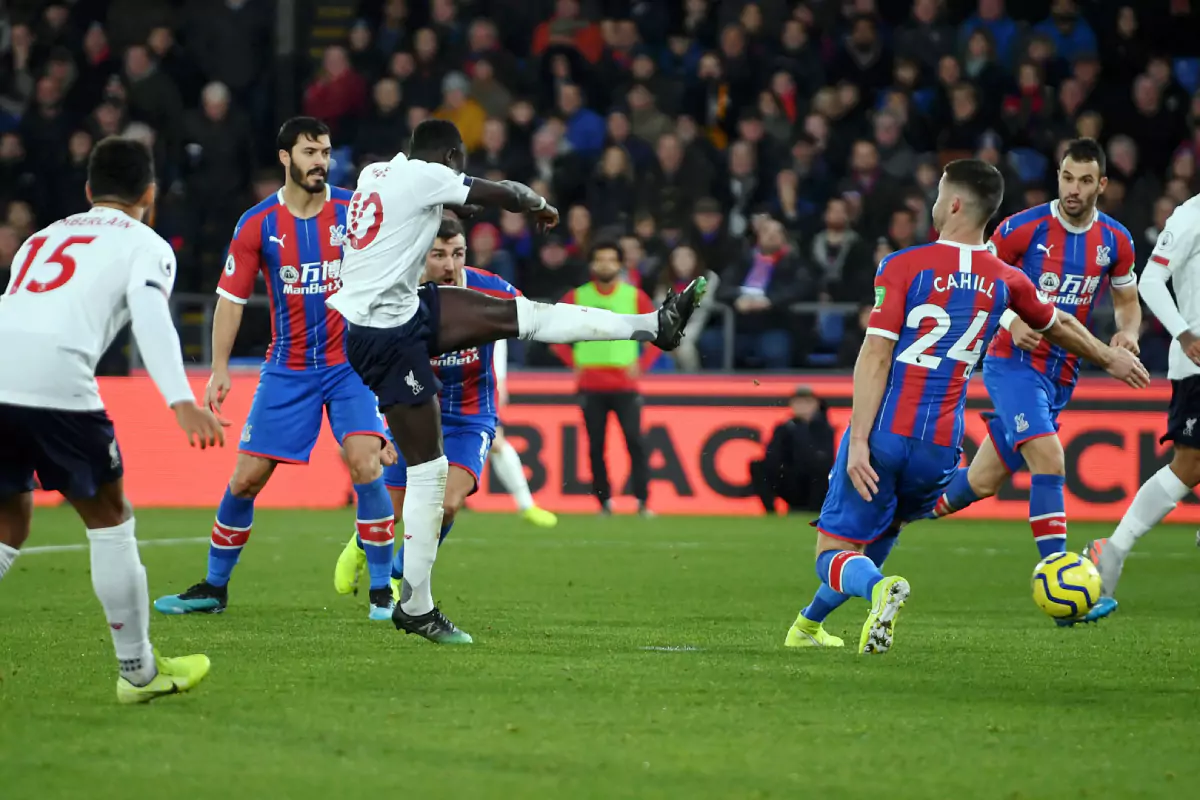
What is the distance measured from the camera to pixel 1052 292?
9344 millimetres

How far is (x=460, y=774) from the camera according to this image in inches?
179

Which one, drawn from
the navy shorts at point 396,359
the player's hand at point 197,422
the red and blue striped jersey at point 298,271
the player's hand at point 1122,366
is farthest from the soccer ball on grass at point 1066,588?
the player's hand at point 197,422

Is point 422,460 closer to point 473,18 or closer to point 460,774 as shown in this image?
point 460,774

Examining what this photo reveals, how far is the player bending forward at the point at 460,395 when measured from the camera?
8.62 metres

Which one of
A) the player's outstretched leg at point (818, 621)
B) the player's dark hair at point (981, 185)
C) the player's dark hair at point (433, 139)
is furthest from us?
the player's outstretched leg at point (818, 621)

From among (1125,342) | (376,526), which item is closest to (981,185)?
(1125,342)

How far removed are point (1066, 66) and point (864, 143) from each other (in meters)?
2.63

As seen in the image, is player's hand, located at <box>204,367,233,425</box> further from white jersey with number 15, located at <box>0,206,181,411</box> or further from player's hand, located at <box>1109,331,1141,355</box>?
player's hand, located at <box>1109,331,1141,355</box>

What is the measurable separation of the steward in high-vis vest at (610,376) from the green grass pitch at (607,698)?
16.4 ft

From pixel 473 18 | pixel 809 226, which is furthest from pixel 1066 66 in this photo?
pixel 473 18

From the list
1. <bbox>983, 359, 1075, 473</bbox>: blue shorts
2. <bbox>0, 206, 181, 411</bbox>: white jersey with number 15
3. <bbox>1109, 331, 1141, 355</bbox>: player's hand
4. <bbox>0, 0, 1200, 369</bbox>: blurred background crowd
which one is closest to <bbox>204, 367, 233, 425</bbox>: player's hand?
<bbox>0, 206, 181, 411</bbox>: white jersey with number 15

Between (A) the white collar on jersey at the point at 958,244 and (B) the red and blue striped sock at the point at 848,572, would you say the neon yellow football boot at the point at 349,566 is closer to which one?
(B) the red and blue striped sock at the point at 848,572

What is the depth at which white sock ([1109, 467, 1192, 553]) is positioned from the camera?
9.16 m

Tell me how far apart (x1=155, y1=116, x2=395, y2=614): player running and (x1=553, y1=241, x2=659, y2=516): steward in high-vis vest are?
6.73 metres
